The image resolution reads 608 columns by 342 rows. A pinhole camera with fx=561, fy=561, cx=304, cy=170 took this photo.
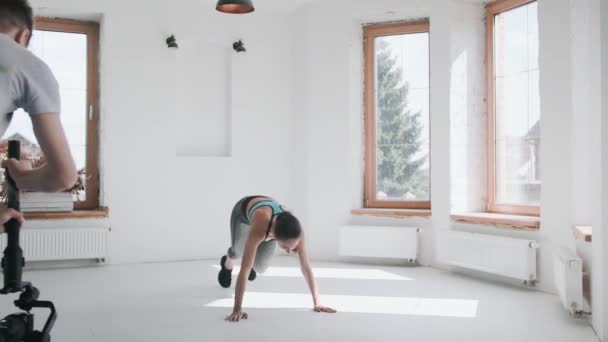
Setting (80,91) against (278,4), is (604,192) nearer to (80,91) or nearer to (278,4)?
(278,4)

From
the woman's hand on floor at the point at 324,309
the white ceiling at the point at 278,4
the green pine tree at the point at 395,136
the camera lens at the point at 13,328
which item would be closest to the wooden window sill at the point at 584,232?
the woman's hand on floor at the point at 324,309

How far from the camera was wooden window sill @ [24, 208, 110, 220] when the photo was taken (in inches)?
239

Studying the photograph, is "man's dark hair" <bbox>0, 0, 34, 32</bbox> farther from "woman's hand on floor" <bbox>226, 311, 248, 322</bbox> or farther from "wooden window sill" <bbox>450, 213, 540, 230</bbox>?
"wooden window sill" <bbox>450, 213, 540, 230</bbox>

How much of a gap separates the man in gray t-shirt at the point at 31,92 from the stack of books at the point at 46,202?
5428mm

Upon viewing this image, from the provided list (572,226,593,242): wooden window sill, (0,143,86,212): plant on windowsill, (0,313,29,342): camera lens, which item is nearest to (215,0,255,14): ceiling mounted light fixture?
(572,226,593,242): wooden window sill

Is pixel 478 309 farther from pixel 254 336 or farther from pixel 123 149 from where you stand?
pixel 123 149

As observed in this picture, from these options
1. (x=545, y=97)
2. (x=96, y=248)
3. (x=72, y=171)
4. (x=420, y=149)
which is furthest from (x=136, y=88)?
(x=72, y=171)

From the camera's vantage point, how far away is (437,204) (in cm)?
612

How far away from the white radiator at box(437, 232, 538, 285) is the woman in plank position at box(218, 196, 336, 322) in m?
1.97

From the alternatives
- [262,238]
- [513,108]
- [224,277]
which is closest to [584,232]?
[513,108]

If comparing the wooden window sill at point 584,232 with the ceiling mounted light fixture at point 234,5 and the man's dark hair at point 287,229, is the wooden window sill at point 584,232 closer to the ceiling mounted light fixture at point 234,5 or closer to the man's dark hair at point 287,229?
the man's dark hair at point 287,229

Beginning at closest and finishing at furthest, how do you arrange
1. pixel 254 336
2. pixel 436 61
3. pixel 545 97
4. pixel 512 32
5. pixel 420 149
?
pixel 254 336 < pixel 545 97 < pixel 512 32 < pixel 436 61 < pixel 420 149

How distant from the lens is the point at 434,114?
6125 mm

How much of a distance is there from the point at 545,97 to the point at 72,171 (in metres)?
4.61
